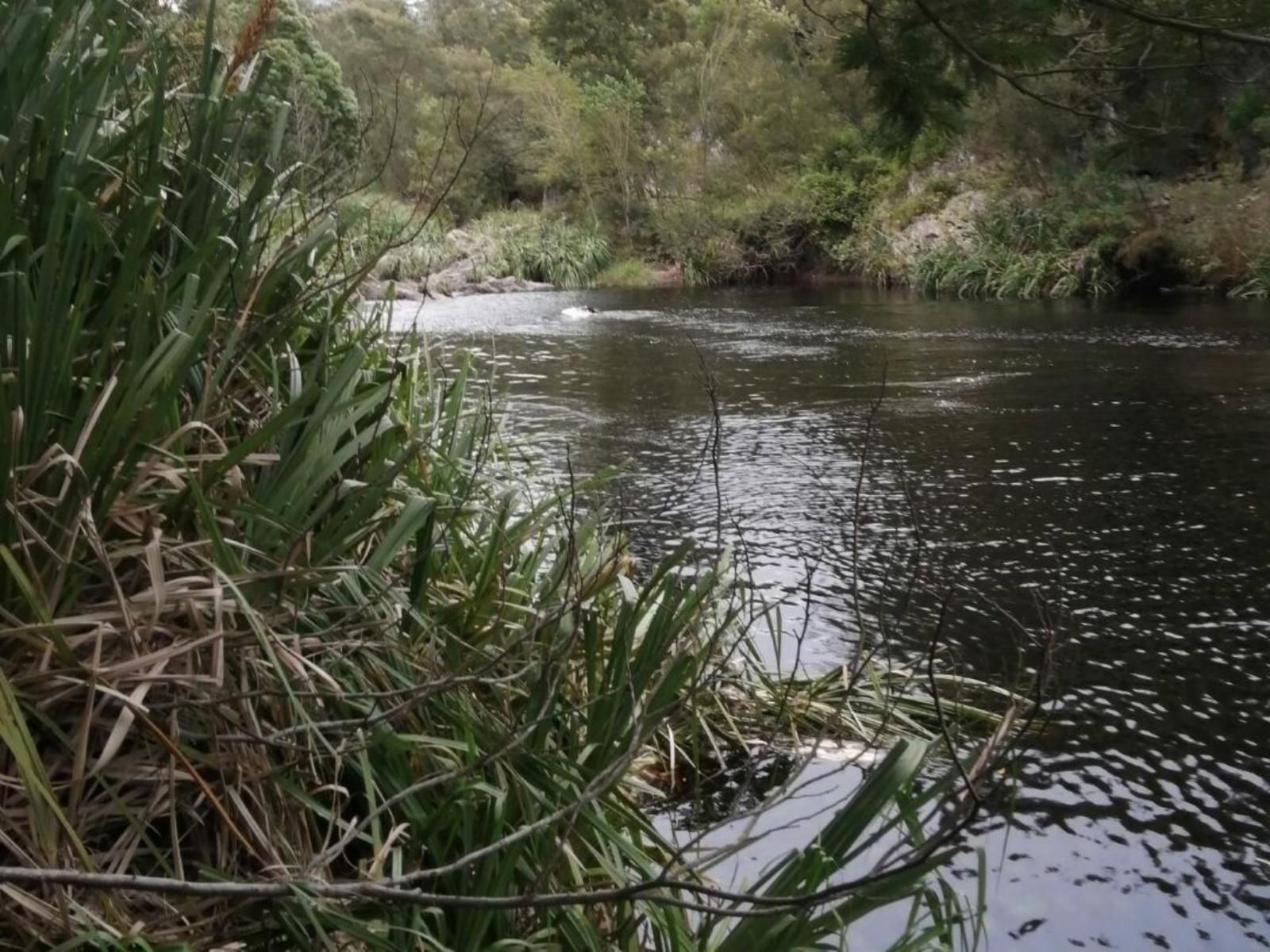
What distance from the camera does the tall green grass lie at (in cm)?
166

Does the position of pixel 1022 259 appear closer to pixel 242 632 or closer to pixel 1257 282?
pixel 1257 282

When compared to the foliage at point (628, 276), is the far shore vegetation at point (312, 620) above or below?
below

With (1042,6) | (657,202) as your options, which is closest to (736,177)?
(657,202)

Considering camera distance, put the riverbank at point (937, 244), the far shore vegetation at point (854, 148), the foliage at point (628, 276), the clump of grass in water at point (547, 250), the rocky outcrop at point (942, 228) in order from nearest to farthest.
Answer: the far shore vegetation at point (854, 148), the riverbank at point (937, 244), the rocky outcrop at point (942, 228), the clump of grass in water at point (547, 250), the foliage at point (628, 276)

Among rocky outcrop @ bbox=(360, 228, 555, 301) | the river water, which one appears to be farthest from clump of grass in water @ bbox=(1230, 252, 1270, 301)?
rocky outcrop @ bbox=(360, 228, 555, 301)

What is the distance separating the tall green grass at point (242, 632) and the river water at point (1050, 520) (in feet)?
1.78

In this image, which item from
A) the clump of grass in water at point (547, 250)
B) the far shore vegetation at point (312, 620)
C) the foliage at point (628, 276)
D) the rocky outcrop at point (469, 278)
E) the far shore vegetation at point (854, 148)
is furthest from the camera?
the foliage at point (628, 276)

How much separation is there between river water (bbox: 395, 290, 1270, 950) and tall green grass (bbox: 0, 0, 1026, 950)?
54 cm

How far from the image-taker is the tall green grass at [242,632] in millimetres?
1656

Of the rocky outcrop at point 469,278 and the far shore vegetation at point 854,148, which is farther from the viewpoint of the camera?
the rocky outcrop at point 469,278

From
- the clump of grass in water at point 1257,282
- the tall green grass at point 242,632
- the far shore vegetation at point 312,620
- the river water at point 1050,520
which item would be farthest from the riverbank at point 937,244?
the tall green grass at point 242,632

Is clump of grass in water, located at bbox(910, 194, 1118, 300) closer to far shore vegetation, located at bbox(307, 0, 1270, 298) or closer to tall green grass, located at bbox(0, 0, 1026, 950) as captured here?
far shore vegetation, located at bbox(307, 0, 1270, 298)

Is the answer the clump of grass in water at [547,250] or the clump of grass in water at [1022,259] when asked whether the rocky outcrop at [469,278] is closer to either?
the clump of grass in water at [547,250]

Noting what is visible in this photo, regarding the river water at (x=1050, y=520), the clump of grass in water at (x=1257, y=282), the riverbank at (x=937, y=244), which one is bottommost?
the river water at (x=1050, y=520)
